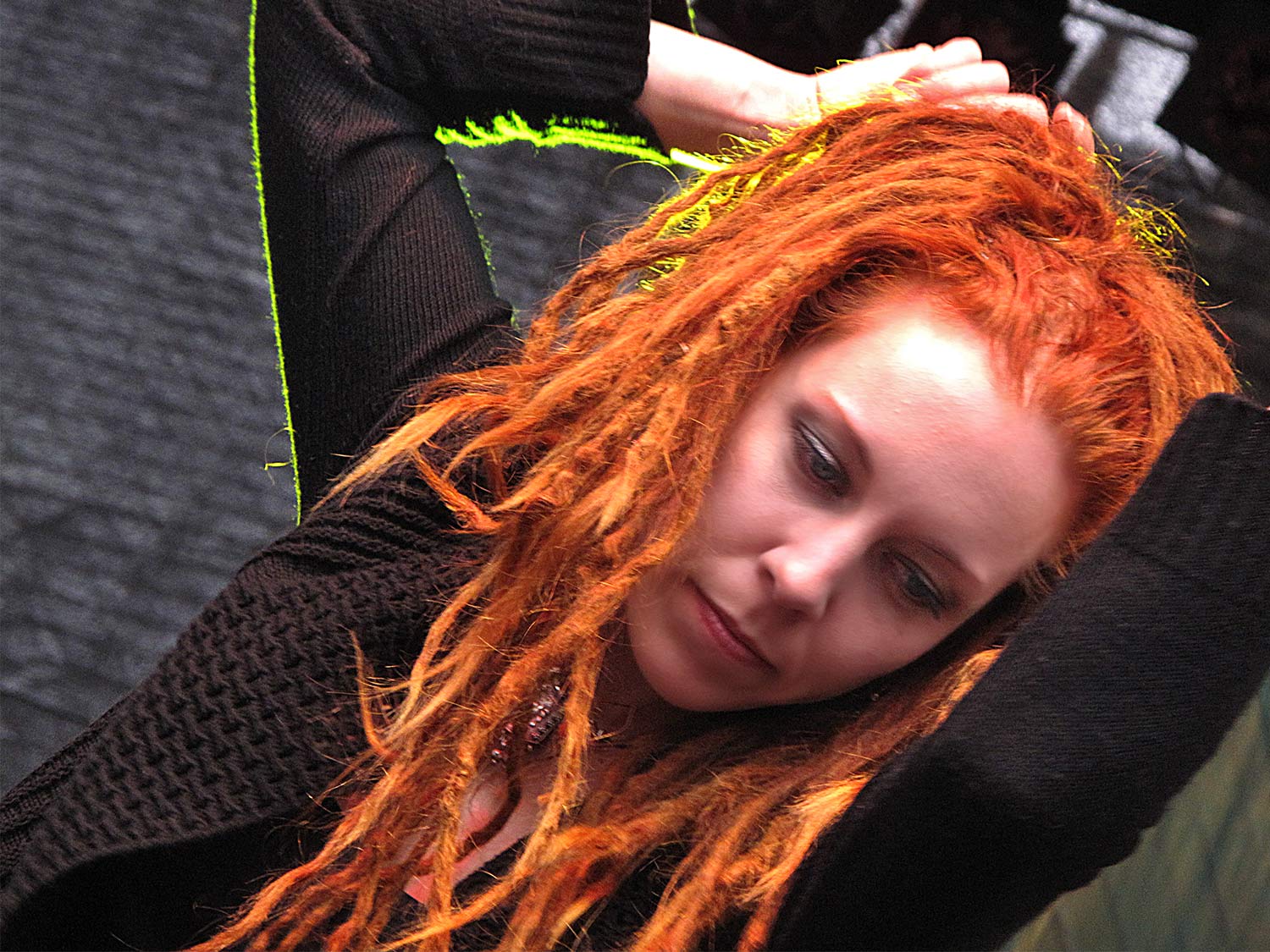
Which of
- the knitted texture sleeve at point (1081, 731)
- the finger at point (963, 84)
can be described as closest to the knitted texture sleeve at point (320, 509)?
the finger at point (963, 84)

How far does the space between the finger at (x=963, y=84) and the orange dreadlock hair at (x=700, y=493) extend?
4cm

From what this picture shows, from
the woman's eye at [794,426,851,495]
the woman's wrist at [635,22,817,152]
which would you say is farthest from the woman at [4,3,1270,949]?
the woman's wrist at [635,22,817,152]

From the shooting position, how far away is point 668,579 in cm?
82

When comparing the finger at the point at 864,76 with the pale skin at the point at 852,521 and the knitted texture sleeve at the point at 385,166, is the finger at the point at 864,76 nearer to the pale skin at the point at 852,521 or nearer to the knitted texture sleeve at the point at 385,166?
the knitted texture sleeve at the point at 385,166

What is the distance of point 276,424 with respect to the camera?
1.78 metres

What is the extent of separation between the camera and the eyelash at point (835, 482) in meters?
0.79

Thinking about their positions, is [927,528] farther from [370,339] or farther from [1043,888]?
[370,339]

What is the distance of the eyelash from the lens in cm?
79

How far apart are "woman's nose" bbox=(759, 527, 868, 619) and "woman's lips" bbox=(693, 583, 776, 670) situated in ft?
0.12

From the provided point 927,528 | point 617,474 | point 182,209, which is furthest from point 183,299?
point 927,528

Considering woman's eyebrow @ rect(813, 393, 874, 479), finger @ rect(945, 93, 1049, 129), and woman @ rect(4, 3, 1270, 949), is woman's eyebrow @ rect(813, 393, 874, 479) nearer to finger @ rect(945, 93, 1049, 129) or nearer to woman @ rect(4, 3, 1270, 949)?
woman @ rect(4, 3, 1270, 949)

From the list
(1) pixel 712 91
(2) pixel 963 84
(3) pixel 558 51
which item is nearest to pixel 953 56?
(2) pixel 963 84

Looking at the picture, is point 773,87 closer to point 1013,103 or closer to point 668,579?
point 1013,103

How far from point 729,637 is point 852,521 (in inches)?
4.0
